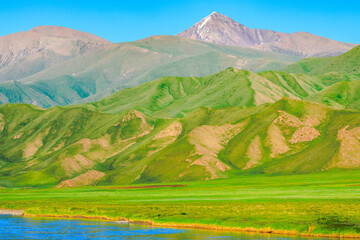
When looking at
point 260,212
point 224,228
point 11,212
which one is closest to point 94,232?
point 224,228

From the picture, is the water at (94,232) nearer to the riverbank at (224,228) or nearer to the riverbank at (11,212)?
the riverbank at (224,228)

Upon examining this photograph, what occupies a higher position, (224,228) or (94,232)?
(224,228)

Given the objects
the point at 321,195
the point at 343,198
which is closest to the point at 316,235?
the point at 343,198

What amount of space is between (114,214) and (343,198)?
1617 inches

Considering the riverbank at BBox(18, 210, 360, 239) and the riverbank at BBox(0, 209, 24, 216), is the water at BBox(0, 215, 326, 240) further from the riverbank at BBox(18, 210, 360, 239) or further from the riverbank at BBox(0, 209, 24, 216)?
the riverbank at BBox(0, 209, 24, 216)

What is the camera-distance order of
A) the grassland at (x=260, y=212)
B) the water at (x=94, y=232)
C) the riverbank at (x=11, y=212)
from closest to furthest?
the water at (x=94, y=232) → the grassland at (x=260, y=212) → the riverbank at (x=11, y=212)

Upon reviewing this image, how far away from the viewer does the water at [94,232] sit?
78.4 m

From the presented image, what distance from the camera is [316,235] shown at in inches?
2940

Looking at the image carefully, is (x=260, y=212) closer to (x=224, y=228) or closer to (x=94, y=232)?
(x=224, y=228)

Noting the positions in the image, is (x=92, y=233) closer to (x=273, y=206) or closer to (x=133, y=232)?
(x=133, y=232)

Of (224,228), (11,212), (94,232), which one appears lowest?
(11,212)

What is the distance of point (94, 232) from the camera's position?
8362 centimetres

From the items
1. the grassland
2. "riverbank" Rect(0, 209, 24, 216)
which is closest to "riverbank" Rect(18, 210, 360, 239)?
the grassland

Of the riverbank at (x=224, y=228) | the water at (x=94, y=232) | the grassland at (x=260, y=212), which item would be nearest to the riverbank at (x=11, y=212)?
the grassland at (x=260, y=212)
